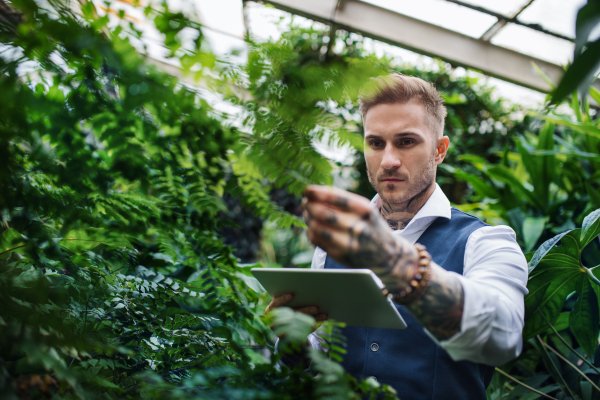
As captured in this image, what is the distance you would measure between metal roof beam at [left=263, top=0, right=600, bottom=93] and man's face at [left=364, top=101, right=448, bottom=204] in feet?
7.92

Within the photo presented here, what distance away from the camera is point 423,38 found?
3.21 metres

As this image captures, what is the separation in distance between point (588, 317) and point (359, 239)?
92cm

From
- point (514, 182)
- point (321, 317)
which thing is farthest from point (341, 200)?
point (514, 182)

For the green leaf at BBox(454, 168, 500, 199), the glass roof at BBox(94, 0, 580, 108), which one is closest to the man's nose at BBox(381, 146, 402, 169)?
the green leaf at BBox(454, 168, 500, 199)

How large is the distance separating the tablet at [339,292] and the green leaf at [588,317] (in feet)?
2.09

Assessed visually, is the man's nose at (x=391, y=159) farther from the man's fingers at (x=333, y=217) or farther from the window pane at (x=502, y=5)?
the window pane at (x=502, y=5)

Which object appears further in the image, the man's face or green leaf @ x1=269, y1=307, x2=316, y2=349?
the man's face

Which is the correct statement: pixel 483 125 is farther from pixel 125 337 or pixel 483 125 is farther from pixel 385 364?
pixel 125 337

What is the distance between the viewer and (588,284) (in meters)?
1.03

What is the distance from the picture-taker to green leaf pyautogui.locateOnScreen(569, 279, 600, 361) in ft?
3.42

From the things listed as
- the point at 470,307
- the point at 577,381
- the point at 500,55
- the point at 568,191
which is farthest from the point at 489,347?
the point at 500,55

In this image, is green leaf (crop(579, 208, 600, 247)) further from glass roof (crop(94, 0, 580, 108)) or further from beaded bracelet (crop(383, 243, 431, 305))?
glass roof (crop(94, 0, 580, 108))

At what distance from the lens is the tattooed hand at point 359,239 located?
524 mm

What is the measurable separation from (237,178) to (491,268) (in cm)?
53
